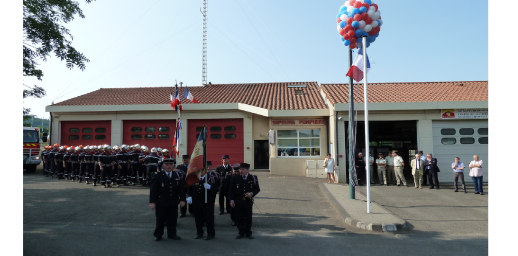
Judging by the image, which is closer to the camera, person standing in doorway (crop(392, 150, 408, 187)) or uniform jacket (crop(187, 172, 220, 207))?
uniform jacket (crop(187, 172, 220, 207))

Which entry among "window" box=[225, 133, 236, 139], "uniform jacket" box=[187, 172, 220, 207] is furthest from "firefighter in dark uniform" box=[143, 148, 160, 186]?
"window" box=[225, 133, 236, 139]

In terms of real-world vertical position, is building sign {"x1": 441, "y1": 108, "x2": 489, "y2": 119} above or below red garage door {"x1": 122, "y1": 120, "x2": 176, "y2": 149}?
above

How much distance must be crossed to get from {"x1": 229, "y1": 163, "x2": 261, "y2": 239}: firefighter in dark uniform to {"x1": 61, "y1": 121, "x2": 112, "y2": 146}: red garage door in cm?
1589

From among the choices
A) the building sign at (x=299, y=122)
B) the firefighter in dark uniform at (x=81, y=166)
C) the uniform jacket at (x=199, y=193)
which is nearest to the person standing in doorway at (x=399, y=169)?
the building sign at (x=299, y=122)

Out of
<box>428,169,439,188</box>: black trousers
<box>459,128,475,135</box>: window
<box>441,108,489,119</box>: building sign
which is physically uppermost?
<box>441,108,489,119</box>: building sign

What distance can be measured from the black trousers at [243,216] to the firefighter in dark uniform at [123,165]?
8148 millimetres

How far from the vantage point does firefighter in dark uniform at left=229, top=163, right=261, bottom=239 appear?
6.99 meters

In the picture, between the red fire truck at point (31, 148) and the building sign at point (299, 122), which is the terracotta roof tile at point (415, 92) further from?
A: the red fire truck at point (31, 148)

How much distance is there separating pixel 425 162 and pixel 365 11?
8.51 meters

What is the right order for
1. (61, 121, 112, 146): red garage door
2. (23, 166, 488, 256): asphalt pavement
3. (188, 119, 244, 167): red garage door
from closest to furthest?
(23, 166, 488, 256): asphalt pavement → (188, 119, 244, 167): red garage door → (61, 121, 112, 146): red garage door

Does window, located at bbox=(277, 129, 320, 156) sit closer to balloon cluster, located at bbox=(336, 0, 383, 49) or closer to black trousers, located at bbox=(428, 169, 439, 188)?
black trousers, located at bbox=(428, 169, 439, 188)

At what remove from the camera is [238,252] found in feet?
19.6

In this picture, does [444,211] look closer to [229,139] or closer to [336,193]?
[336,193]

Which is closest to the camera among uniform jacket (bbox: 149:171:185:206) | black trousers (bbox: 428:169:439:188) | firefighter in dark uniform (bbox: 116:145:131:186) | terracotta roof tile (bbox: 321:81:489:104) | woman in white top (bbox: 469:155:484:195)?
uniform jacket (bbox: 149:171:185:206)
